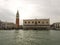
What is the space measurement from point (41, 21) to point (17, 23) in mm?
11476

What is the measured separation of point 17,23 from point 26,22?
4.33m

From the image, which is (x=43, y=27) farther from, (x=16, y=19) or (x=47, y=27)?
(x=16, y=19)

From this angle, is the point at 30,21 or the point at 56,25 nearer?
the point at 30,21

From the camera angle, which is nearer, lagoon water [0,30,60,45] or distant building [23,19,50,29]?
lagoon water [0,30,60,45]

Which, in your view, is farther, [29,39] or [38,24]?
[38,24]

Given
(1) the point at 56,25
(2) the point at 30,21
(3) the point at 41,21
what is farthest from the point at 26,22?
(1) the point at 56,25

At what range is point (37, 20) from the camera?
68375 mm

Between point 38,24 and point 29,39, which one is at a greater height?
point 38,24

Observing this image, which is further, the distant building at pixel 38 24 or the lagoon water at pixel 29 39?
the distant building at pixel 38 24

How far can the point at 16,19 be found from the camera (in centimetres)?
7119

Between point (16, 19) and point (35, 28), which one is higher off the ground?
point (16, 19)

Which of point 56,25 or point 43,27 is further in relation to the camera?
point 56,25

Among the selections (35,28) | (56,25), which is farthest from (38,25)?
(56,25)

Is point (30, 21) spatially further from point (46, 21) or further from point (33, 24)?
point (46, 21)
